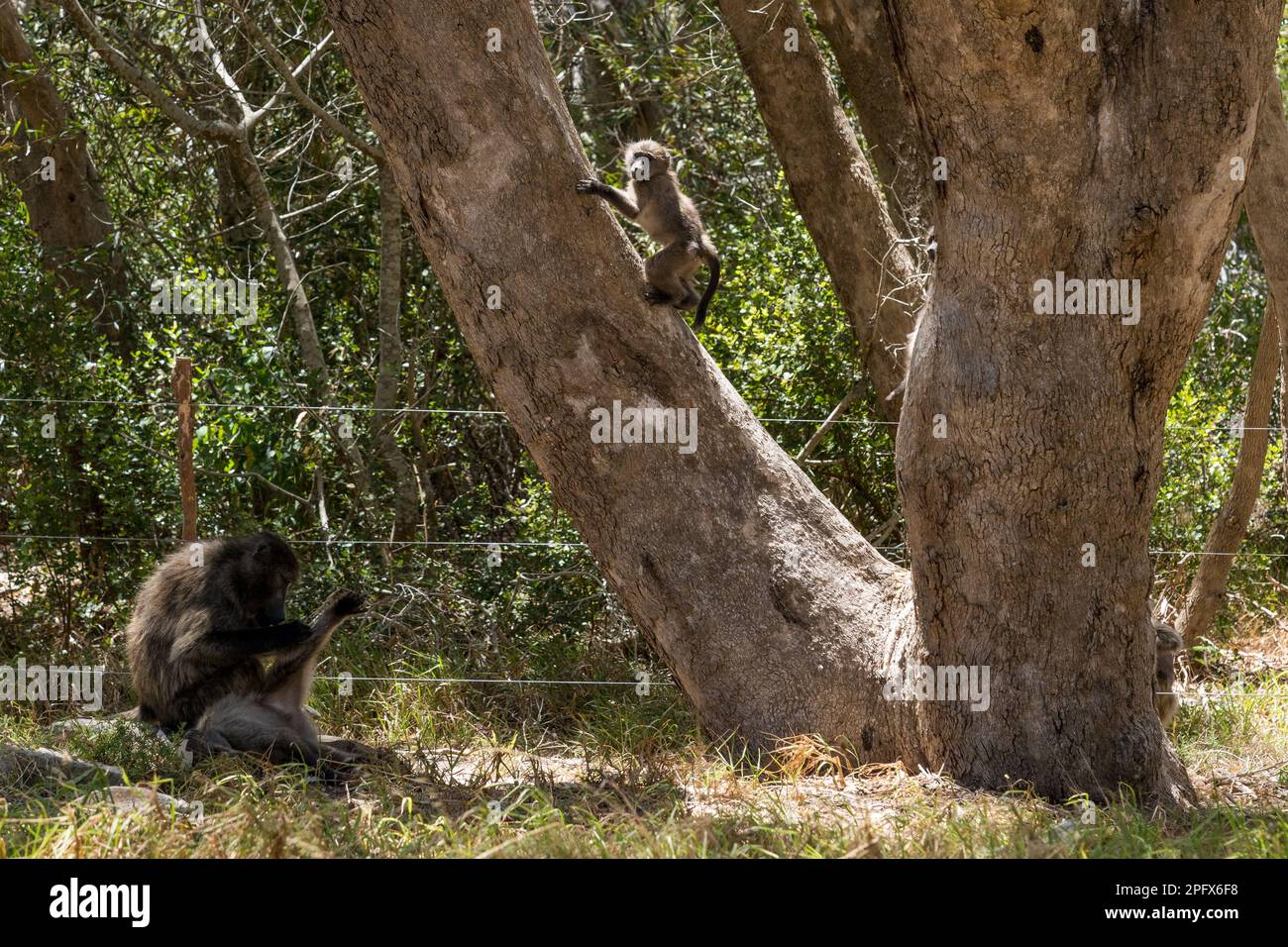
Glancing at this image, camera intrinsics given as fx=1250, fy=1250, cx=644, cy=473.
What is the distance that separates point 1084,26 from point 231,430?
547cm

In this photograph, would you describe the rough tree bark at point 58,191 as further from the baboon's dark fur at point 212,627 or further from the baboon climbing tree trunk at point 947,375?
the baboon climbing tree trunk at point 947,375

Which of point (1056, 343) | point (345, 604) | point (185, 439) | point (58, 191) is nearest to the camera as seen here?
point (1056, 343)

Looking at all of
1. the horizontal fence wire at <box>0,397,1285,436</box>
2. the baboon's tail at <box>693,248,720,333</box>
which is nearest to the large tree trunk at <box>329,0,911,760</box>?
the baboon's tail at <box>693,248,720,333</box>

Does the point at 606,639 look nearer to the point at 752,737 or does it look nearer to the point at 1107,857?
the point at 752,737

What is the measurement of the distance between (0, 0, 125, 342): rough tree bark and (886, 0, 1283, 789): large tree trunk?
265 inches

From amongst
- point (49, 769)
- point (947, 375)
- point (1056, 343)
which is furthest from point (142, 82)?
point (1056, 343)

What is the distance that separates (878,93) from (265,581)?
17.2 ft

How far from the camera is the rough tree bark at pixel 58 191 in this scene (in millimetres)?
9438

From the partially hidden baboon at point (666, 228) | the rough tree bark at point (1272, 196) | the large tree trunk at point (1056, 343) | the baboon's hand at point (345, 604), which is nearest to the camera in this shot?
the large tree trunk at point (1056, 343)

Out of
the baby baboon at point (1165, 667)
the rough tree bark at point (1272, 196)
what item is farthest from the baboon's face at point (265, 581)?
the rough tree bark at point (1272, 196)

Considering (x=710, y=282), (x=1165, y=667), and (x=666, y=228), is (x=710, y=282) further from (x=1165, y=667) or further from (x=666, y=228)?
(x=1165, y=667)

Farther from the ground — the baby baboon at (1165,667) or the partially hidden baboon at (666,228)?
the partially hidden baboon at (666,228)

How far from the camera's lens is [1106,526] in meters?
5.18

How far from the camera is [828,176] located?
798 cm
